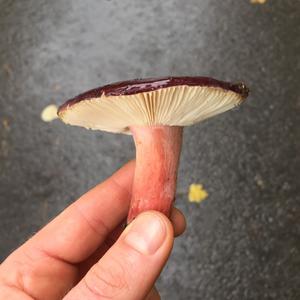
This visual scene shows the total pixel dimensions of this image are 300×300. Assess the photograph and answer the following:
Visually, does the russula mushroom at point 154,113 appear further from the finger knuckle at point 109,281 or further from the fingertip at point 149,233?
the finger knuckle at point 109,281

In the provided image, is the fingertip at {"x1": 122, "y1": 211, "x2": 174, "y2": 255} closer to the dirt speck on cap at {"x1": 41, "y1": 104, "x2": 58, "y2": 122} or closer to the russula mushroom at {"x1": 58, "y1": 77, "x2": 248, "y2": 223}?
the russula mushroom at {"x1": 58, "y1": 77, "x2": 248, "y2": 223}

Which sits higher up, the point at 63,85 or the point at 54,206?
the point at 63,85

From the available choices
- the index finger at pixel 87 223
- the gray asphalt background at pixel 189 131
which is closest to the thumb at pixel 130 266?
the index finger at pixel 87 223

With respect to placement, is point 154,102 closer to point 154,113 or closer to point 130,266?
point 154,113

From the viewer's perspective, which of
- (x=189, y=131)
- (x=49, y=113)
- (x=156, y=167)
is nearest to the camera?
(x=156, y=167)

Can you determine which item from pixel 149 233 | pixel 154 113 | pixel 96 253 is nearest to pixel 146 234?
pixel 149 233

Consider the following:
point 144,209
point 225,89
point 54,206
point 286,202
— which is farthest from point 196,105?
point 54,206

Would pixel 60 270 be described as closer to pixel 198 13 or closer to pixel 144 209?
pixel 144 209
